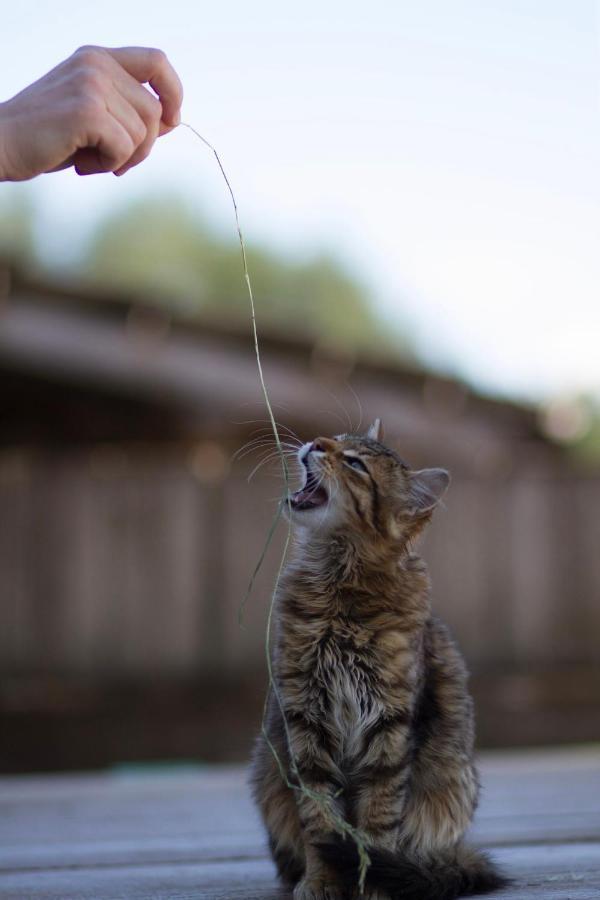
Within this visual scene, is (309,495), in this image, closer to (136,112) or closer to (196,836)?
(136,112)

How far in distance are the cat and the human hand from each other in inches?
37.2

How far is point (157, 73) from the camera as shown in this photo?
2377 mm

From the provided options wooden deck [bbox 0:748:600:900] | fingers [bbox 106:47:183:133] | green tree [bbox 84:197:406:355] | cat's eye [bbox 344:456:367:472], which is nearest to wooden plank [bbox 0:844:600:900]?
wooden deck [bbox 0:748:600:900]

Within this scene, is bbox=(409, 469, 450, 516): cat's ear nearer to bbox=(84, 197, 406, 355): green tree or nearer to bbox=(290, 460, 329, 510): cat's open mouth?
bbox=(290, 460, 329, 510): cat's open mouth

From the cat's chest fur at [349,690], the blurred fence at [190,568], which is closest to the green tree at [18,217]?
the blurred fence at [190,568]

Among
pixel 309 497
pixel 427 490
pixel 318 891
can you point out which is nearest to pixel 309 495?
pixel 309 497

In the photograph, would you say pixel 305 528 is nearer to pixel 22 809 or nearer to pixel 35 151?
pixel 35 151

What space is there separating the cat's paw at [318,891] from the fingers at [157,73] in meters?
1.69

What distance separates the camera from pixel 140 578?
6410 mm

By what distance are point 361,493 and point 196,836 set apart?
1276 mm

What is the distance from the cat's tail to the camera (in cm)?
219

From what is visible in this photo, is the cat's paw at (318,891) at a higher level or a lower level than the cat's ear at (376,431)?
lower

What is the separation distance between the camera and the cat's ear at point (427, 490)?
9.18 ft

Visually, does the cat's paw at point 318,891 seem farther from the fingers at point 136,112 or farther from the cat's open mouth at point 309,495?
the fingers at point 136,112
